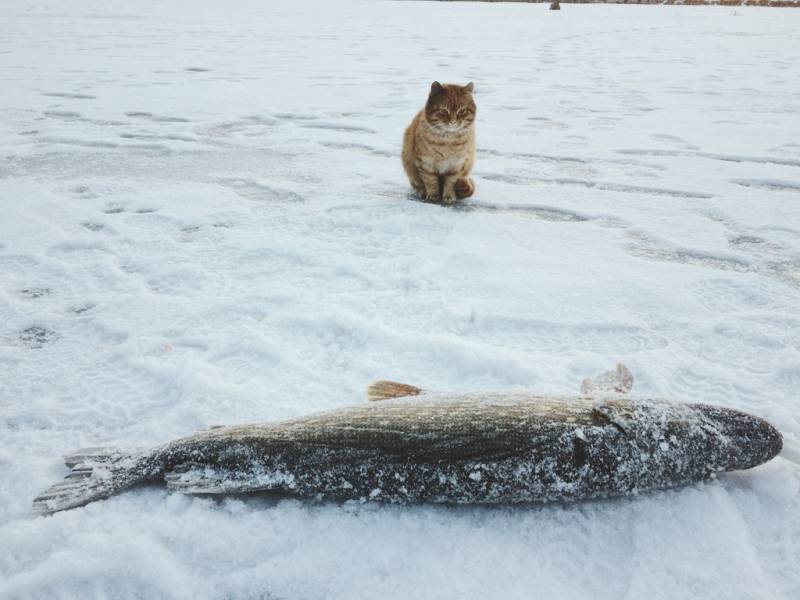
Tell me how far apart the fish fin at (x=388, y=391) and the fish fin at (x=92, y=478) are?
85cm

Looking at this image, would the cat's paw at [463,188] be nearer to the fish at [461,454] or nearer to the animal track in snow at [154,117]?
the fish at [461,454]

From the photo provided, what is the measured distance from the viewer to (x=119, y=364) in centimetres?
261

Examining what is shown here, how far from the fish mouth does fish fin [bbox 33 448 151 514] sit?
1.98 metres

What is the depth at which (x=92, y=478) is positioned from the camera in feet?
6.29

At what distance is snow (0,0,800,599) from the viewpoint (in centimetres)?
173

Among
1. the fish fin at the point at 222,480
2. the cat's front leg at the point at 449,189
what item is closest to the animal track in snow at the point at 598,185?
the cat's front leg at the point at 449,189

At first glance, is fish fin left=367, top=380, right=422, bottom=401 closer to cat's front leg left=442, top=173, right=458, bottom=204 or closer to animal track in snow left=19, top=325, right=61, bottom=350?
animal track in snow left=19, top=325, right=61, bottom=350

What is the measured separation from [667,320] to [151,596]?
268 centimetres

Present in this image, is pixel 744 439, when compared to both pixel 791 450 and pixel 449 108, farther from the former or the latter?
pixel 449 108

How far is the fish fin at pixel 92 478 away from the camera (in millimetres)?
1847

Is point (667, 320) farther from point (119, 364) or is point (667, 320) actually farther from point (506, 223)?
point (119, 364)

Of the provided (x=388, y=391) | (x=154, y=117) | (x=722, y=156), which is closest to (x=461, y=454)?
(x=388, y=391)

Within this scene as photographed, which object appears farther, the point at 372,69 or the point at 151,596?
the point at 372,69

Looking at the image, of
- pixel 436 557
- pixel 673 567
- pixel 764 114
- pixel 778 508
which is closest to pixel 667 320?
pixel 778 508
